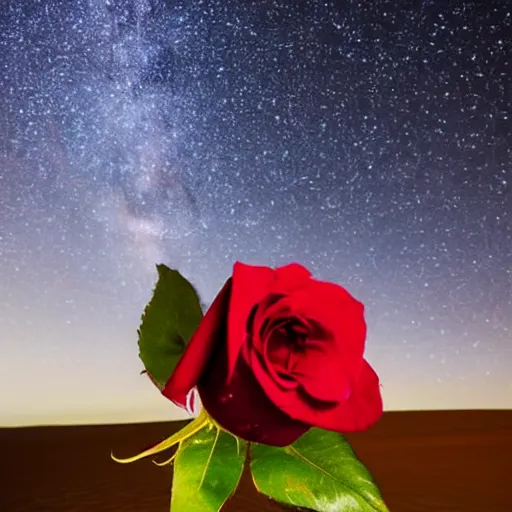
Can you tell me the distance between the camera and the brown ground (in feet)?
1.73

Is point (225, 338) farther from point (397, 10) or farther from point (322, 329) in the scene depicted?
point (397, 10)

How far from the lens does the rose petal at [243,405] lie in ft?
0.93

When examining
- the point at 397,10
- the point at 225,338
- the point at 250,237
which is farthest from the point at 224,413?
the point at 397,10

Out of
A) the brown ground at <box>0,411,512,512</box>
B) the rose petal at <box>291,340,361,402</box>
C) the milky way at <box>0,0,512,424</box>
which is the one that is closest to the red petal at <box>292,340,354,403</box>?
the rose petal at <box>291,340,361,402</box>

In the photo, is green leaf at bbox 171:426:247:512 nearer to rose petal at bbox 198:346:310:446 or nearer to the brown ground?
rose petal at bbox 198:346:310:446

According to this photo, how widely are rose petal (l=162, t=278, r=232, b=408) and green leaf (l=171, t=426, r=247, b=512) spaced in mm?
41

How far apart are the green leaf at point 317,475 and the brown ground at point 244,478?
0.16 m

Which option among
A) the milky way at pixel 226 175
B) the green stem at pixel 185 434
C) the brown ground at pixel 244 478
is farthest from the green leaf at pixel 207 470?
the milky way at pixel 226 175

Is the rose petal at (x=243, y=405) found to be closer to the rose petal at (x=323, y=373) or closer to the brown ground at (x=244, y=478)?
the rose petal at (x=323, y=373)

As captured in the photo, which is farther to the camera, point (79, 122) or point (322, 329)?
point (79, 122)

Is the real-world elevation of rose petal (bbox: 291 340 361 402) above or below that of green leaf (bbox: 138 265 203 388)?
below

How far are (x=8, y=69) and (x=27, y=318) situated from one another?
0.24m

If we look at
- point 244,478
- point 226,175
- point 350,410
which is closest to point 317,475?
point 350,410

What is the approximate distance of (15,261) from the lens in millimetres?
750
